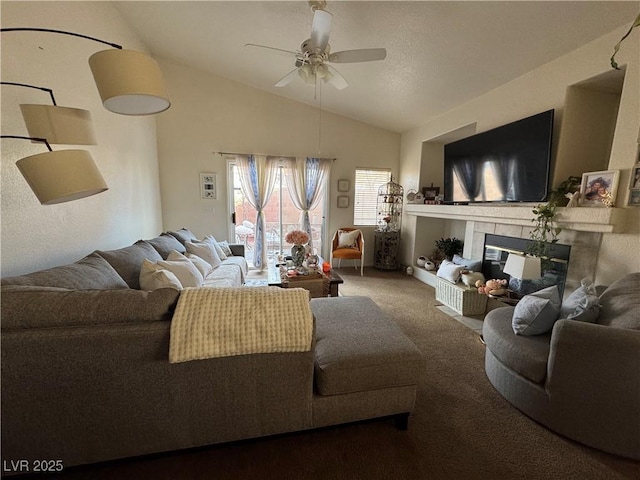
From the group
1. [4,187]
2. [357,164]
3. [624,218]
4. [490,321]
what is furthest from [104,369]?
[357,164]

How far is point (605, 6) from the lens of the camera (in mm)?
1812

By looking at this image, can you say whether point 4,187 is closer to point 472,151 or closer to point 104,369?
point 104,369

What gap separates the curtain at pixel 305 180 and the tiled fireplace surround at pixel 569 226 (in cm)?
235

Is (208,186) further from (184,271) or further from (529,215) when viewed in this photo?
(529,215)

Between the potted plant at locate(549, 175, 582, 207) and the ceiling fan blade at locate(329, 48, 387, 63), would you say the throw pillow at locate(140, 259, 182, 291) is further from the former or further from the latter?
the potted plant at locate(549, 175, 582, 207)

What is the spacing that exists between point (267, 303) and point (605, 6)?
296 centimetres

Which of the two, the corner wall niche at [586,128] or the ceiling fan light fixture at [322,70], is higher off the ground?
the ceiling fan light fixture at [322,70]

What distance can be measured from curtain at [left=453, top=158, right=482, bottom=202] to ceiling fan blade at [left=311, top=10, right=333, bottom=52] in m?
2.23

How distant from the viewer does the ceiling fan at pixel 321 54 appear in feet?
6.52

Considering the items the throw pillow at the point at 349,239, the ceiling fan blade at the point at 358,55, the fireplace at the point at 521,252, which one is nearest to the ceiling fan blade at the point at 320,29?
the ceiling fan blade at the point at 358,55

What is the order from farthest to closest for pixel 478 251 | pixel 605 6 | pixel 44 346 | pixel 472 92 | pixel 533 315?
1. pixel 478 251
2. pixel 472 92
3. pixel 605 6
4. pixel 533 315
5. pixel 44 346

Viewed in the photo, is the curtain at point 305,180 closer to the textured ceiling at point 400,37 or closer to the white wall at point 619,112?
the textured ceiling at point 400,37

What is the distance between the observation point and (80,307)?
41.1 inches

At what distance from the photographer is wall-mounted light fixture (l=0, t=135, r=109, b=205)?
1079mm
